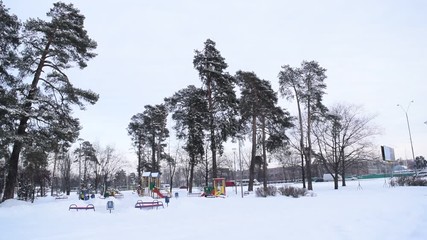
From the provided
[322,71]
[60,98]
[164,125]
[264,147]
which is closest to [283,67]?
[322,71]

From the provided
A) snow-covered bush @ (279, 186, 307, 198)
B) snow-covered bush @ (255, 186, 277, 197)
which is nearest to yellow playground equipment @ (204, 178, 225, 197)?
snow-covered bush @ (255, 186, 277, 197)

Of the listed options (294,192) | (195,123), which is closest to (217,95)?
(195,123)

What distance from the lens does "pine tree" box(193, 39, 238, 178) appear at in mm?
29266

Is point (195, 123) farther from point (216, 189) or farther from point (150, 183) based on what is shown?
point (150, 183)

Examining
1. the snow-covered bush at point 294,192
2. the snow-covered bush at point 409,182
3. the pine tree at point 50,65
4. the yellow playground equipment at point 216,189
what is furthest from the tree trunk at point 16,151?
the snow-covered bush at point 409,182

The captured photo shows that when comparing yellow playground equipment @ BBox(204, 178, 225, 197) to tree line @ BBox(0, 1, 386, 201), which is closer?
tree line @ BBox(0, 1, 386, 201)

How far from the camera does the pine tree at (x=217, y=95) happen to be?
29.3 metres

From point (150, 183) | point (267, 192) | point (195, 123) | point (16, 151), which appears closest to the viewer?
point (16, 151)

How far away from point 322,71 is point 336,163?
1111 cm

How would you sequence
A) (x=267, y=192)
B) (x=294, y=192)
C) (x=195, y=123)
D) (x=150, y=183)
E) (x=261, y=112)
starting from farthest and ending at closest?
(x=150, y=183) < (x=261, y=112) < (x=195, y=123) < (x=267, y=192) < (x=294, y=192)

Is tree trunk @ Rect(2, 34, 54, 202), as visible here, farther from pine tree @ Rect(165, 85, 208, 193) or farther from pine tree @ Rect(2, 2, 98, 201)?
pine tree @ Rect(165, 85, 208, 193)

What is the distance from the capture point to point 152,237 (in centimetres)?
861

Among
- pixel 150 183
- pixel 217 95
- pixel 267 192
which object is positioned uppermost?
pixel 217 95

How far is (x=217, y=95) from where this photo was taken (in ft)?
101
